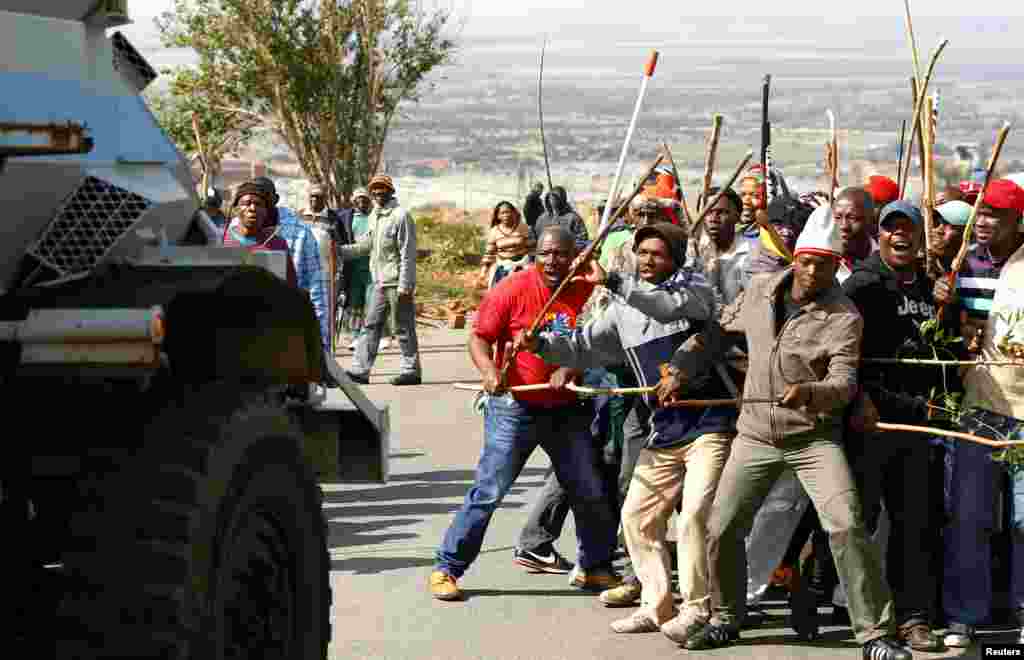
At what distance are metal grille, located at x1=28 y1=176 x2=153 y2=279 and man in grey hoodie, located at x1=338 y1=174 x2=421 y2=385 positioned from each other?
12.4 metres

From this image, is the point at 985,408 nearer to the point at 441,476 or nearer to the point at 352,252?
the point at 441,476

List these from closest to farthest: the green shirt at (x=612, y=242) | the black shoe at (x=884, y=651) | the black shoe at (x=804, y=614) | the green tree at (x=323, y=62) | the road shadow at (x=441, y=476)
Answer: the black shoe at (x=884, y=651)
the black shoe at (x=804, y=614)
the green shirt at (x=612, y=242)
the road shadow at (x=441, y=476)
the green tree at (x=323, y=62)

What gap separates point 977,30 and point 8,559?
173 meters

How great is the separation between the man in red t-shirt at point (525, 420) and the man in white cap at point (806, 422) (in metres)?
1.04

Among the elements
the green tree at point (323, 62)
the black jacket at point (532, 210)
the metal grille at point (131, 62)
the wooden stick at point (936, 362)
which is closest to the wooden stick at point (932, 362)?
the wooden stick at point (936, 362)

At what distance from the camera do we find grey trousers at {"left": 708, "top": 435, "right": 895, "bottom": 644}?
7723 millimetres

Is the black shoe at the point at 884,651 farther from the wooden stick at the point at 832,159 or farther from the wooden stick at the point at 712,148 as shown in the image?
the wooden stick at the point at 712,148

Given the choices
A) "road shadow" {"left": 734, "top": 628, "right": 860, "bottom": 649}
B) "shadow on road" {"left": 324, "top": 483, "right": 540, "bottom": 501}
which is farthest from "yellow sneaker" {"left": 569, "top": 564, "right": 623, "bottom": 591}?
"shadow on road" {"left": 324, "top": 483, "right": 540, "bottom": 501}

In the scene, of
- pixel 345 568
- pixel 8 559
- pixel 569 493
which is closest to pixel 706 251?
pixel 569 493

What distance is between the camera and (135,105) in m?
5.63

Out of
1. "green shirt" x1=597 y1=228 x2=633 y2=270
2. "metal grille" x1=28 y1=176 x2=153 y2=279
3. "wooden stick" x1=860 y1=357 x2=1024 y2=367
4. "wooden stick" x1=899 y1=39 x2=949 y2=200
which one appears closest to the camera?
"metal grille" x1=28 y1=176 x2=153 y2=279

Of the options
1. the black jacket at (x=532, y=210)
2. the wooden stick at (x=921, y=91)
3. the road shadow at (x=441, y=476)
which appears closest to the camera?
the wooden stick at (x=921, y=91)

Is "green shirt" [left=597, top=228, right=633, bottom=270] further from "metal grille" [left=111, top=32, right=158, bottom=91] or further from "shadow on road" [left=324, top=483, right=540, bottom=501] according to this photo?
"metal grille" [left=111, top=32, right=158, bottom=91]

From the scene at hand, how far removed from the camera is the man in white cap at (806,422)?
25.4 ft
